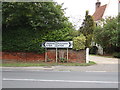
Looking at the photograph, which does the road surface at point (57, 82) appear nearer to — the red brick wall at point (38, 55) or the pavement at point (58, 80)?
the pavement at point (58, 80)

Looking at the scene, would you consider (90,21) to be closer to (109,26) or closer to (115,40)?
(109,26)

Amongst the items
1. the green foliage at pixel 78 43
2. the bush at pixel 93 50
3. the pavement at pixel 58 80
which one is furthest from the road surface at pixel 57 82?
the bush at pixel 93 50

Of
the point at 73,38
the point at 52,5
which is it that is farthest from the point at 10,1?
the point at 73,38

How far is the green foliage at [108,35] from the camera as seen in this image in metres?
22.6

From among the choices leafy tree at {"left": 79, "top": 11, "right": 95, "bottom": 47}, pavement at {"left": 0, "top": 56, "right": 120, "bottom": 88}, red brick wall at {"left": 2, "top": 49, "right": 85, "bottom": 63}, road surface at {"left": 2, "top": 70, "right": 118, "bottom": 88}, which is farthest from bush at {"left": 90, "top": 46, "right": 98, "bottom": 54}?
road surface at {"left": 2, "top": 70, "right": 118, "bottom": 88}

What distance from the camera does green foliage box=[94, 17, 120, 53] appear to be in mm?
22589

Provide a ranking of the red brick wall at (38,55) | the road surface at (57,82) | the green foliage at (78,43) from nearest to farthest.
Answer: the road surface at (57,82)
the green foliage at (78,43)
the red brick wall at (38,55)

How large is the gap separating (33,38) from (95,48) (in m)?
17.7

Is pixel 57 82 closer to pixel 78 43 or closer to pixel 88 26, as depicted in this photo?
pixel 78 43

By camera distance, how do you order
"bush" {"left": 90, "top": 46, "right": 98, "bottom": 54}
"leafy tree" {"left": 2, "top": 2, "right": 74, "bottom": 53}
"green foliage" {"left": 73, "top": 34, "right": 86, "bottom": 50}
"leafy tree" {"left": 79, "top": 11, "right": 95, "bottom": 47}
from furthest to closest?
1. "leafy tree" {"left": 79, "top": 11, "right": 95, "bottom": 47}
2. "bush" {"left": 90, "top": 46, "right": 98, "bottom": 54}
3. "green foliage" {"left": 73, "top": 34, "right": 86, "bottom": 50}
4. "leafy tree" {"left": 2, "top": 2, "right": 74, "bottom": 53}

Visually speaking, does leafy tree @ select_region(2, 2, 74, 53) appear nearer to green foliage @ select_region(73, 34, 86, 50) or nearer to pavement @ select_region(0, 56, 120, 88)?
green foliage @ select_region(73, 34, 86, 50)

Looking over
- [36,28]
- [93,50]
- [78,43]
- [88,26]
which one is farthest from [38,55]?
[88,26]

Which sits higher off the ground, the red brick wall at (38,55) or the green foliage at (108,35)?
the green foliage at (108,35)

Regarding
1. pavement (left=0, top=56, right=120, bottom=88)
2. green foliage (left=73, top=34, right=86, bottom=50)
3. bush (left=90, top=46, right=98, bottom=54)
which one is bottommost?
pavement (left=0, top=56, right=120, bottom=88)
